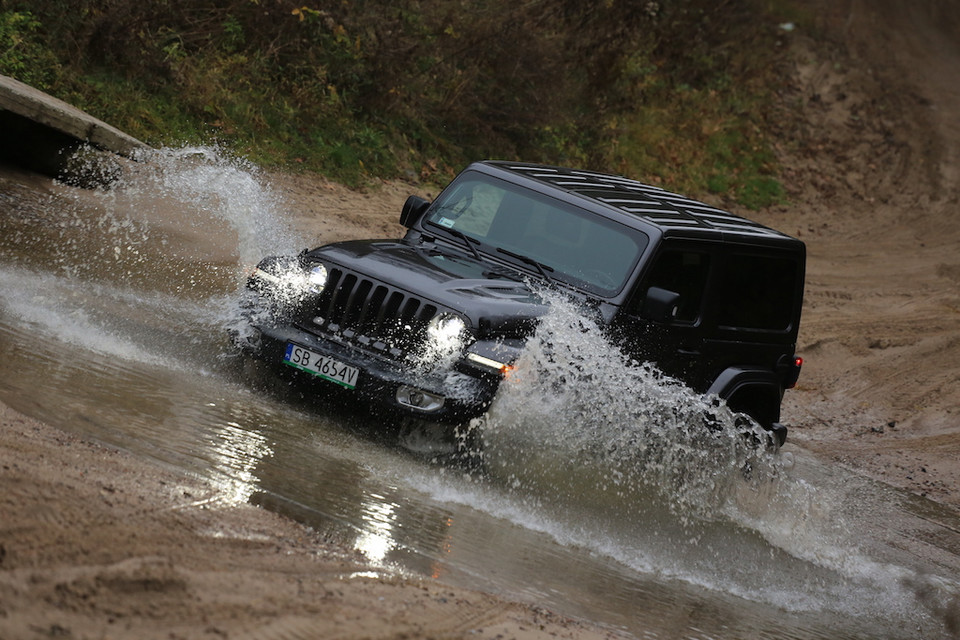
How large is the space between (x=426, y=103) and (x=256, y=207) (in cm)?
532

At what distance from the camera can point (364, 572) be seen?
4105 mm

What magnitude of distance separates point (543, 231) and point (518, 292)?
744mm

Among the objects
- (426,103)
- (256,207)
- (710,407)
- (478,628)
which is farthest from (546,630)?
(426,103)

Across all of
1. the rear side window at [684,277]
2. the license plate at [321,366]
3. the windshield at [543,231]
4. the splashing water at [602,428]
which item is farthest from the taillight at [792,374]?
the license plate at [321,366]

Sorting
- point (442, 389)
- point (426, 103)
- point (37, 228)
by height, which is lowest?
point (37, 228)

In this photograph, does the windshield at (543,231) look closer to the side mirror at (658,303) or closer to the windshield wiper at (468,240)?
the windshield wiper at (468,240)

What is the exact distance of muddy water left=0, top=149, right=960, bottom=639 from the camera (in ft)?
16.2

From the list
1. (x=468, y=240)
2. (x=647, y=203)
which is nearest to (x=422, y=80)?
(x=647, y=203)

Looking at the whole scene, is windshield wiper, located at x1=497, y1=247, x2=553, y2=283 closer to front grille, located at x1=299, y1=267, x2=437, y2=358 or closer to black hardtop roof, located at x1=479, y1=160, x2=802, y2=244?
black hardtop roof, located at x1=479, y1=160, x2=802, y2=244

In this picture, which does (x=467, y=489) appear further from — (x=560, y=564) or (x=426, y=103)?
(x=426, y=103)

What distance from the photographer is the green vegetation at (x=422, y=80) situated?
12.6m

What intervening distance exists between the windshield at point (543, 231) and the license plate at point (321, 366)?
4.96 ft

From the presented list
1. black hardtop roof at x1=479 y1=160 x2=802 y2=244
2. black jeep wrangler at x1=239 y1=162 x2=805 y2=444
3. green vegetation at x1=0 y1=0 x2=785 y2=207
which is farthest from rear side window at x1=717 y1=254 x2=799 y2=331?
green vegetation at x1=0 y1=0 x2=785 y2=207

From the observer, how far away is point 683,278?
695cm
